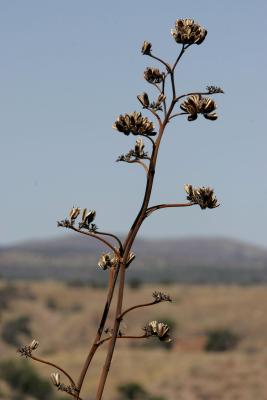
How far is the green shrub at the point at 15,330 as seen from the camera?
2766 inches

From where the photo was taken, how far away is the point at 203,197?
3.43 m

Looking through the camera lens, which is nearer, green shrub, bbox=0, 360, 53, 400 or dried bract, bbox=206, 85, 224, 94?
dried bract, bbox=206, 85, 224, 94

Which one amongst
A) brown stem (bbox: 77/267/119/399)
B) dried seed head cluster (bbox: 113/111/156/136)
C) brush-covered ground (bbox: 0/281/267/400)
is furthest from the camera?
brush-covered ground (bbox: 0/281/267/400)

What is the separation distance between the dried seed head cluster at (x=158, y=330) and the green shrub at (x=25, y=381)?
1707 inches

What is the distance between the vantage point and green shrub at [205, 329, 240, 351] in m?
65.1

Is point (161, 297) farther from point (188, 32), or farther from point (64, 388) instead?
point (188, 32)

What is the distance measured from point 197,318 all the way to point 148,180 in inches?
3094

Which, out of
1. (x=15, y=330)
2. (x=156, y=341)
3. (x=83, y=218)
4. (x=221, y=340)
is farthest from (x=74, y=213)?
(x=15, y=330)

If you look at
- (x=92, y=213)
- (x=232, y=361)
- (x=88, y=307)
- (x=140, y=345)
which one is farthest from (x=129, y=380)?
(x=92, y=213)

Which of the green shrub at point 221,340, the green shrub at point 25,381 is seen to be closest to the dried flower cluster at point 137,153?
the green shrub at point 25,381

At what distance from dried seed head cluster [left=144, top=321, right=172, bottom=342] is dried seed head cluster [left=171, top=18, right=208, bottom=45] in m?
0.92

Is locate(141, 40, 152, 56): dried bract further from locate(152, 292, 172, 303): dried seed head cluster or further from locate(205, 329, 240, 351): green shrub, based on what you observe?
locate(205, 329, 240, 351): green shrub

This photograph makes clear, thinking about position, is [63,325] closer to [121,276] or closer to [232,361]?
[232,361]

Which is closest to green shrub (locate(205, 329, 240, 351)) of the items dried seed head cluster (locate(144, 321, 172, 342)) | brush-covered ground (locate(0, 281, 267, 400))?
brush-covered ground (locate(0, 281, 267, 400))
